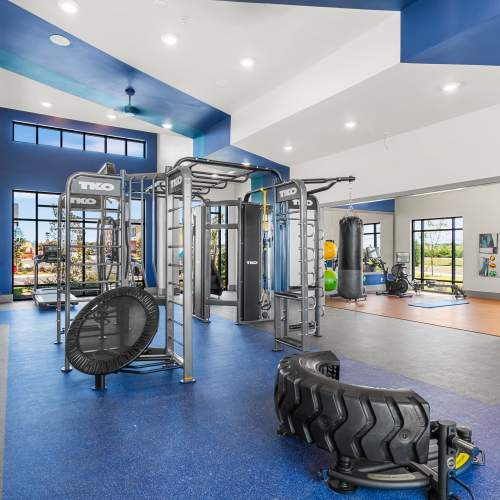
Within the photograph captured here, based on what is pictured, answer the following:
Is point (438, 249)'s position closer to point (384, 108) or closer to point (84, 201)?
point (384, 108)

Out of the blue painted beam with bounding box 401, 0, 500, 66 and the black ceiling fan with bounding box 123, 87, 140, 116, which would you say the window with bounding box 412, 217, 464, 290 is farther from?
the black ceiling fan with bounding box 123, 87, 140, 116

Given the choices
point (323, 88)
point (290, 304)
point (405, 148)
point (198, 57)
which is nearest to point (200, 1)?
point (198, 57)

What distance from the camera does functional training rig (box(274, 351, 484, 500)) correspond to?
193 cm

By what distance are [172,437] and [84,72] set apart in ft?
18.8

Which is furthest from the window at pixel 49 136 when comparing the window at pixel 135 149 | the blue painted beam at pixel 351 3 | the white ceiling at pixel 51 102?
the blue painted beam at pixel 351 3

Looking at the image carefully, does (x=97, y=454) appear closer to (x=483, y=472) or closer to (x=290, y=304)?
(x=483, y=472)

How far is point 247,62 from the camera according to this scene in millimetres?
5598

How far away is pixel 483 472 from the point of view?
90.4 inches

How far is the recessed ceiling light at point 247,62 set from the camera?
550 cm

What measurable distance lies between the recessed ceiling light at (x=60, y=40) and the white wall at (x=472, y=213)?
1128 centimetres

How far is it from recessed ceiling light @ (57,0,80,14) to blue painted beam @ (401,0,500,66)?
3.70m

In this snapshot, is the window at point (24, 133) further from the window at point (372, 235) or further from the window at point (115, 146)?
the window at point (372, 235)

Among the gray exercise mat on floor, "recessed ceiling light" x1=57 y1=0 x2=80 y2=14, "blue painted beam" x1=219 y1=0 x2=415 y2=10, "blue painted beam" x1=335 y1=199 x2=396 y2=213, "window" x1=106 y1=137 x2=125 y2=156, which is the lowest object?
the gray exercise mat on floor

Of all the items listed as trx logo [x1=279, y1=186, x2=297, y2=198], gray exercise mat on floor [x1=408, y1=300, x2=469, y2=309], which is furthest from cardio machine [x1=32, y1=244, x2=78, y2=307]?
gray exercise mat on floor [x1=408, y1=300, x2=469, y2=309]
